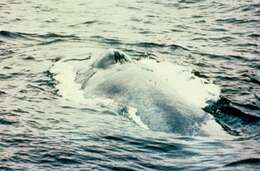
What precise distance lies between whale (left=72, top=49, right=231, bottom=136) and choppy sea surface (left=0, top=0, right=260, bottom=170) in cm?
27

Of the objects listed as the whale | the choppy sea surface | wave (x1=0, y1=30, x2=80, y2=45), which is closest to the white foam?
the whale

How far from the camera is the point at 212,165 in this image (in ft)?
28.4

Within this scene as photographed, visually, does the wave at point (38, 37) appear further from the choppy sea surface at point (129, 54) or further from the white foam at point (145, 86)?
the white foam at point (145, 86)

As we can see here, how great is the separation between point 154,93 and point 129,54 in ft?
18.7

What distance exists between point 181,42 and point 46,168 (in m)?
10.7

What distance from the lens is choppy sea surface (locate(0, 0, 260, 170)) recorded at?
29.9 feet

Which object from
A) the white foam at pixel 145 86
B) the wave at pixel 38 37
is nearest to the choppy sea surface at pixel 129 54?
the wave at pixel 38 37

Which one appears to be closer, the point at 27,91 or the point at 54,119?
the point at 54,119

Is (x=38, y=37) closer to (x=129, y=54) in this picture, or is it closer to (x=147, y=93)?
(x=129, y=54)

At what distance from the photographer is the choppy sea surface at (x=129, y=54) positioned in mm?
9117

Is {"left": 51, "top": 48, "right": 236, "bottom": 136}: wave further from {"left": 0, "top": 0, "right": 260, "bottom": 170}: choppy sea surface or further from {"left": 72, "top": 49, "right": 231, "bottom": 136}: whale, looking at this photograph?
{"left": 0, "top": 0, "right": 260, "bottom": 170}: choppy sea surface

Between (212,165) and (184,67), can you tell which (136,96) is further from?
(184,67)

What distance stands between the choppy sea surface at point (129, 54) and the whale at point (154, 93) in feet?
0.87

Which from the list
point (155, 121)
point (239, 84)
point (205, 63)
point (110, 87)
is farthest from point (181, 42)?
point (155, 121)
